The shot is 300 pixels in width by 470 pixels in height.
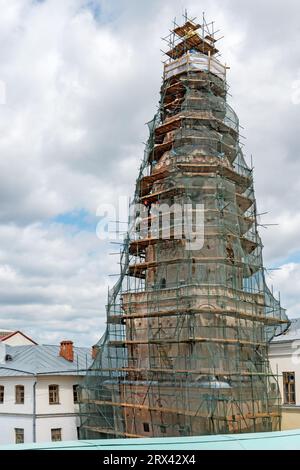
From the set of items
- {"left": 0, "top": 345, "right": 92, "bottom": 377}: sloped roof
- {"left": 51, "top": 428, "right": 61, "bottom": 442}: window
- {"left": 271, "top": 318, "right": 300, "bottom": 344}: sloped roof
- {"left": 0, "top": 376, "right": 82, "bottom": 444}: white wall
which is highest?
{"left": 271, "top": 318, "right": 300, "bottom": 344}: sloped roof

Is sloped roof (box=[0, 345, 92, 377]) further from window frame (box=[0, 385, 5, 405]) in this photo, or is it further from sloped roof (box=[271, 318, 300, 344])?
sloped roof (box=[271, 318, 300, 344])

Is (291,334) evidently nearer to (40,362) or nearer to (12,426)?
(40,362)

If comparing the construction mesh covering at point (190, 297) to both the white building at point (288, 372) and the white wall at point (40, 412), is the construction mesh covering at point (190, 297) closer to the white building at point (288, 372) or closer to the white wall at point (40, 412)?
the white building at point (288, 372)

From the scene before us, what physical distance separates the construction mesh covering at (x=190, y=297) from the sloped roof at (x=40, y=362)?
4.20 m

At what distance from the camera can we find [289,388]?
27.3 m

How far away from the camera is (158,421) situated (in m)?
22.2

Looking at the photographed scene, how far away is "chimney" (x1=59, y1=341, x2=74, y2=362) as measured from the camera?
108ft

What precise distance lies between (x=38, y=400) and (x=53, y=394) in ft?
3.21

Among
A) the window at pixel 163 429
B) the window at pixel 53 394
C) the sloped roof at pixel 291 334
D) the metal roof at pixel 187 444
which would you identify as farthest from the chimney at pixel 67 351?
the metal roof at pixel 187 444

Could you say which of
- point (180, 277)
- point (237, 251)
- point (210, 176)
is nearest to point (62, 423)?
point (180, 277)

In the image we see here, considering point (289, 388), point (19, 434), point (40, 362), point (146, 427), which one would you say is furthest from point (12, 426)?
point (289, 388)

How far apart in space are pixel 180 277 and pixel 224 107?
10.5 meters

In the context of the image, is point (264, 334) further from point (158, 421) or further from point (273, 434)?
point (273, 434)

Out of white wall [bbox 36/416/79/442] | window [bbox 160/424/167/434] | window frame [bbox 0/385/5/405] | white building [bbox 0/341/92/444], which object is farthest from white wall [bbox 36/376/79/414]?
window [bbox 160/424/167/434]
